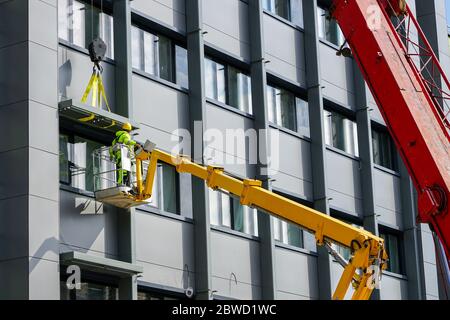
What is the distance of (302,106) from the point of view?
48375 mm

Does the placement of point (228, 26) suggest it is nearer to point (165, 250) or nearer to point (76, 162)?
point (165, 250)

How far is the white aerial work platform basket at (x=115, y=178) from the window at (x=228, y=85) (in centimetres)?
703

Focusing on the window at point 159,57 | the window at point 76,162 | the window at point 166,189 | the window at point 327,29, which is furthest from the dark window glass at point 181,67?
the window at point 327,29

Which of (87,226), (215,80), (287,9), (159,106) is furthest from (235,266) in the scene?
(287,9)

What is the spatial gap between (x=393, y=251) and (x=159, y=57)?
1665 centimetres

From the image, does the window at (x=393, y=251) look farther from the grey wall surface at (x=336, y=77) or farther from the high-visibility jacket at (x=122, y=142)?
the high-visibility jacket at (x=122, y=142)

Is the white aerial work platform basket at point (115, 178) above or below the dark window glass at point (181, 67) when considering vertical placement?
below

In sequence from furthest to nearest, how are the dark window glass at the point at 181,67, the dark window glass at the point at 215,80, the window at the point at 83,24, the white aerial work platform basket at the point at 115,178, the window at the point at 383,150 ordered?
the window at the point at 383,150
the dark window glass at the point at 215,80
the dark window glass at the point at 181,67
the window at the point at 83,24
the white aerial work platform basket at the point at 115,178

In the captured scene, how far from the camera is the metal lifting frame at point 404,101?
31.4 metres

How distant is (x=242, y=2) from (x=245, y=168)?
6.74 metres

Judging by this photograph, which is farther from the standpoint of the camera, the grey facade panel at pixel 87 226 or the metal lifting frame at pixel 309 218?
the grey facade panel at pixel 87 226

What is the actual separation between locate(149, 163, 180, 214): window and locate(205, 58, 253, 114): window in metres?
4.00

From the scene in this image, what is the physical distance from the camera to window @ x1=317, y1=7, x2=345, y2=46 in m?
50.9

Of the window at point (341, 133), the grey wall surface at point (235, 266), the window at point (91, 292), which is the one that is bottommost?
the window at point (91, 292)
